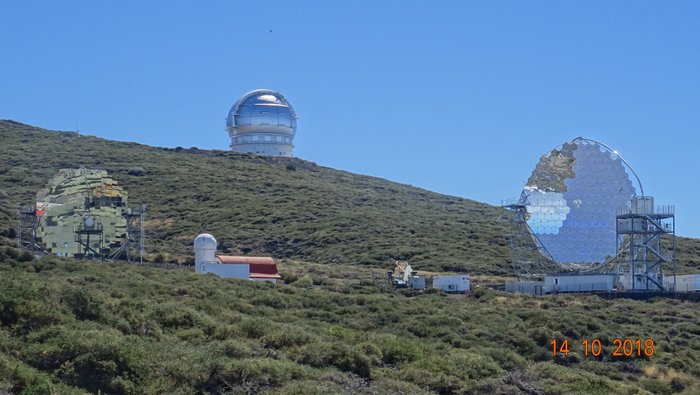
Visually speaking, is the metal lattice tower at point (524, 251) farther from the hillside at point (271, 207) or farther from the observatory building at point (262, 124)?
the observatory building at point (262, 124)

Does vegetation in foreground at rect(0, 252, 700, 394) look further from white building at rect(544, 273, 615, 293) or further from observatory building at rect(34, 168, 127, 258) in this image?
observatory building at rect(34, 168, 127, 258)

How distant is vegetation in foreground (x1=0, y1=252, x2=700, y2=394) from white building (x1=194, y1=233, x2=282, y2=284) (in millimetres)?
3099

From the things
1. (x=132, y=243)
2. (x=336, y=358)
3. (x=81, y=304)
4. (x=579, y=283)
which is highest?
(x=132, y=243)

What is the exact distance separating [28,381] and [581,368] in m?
18.0

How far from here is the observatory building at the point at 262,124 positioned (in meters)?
108

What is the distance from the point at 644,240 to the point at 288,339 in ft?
91.7

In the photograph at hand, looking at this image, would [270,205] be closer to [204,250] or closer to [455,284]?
[204,250]

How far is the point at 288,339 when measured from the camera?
2686 cm

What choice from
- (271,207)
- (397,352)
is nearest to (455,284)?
(397,352)

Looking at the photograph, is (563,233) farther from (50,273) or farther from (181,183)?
(181,183)

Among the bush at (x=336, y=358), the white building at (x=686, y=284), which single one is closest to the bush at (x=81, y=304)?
the bush at (x=336, y=358)

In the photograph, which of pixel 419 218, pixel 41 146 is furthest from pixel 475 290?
pixel 41 146

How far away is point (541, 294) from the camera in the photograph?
49.1 m
